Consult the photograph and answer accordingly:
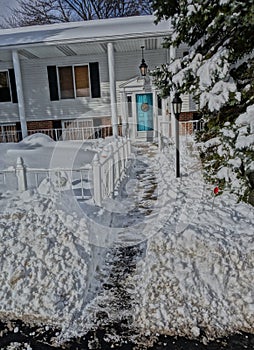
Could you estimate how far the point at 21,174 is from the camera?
6.48m

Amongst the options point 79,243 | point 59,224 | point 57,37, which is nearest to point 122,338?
point 79,243

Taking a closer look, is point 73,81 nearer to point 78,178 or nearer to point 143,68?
point 143,68

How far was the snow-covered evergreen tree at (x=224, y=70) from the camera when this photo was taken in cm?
411

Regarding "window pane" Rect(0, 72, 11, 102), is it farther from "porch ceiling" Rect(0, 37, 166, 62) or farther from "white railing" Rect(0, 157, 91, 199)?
"white railing" Rect(0, 157, 91, 199)

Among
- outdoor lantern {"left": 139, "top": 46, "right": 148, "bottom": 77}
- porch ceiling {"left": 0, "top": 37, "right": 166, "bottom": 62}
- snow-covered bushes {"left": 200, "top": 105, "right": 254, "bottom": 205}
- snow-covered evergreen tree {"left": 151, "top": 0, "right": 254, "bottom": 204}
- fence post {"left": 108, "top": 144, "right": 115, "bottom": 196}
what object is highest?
porch ceiling {"left": 0, "top": 37, "right": 166, "bottom": 62}

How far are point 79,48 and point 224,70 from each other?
10599 millimetres

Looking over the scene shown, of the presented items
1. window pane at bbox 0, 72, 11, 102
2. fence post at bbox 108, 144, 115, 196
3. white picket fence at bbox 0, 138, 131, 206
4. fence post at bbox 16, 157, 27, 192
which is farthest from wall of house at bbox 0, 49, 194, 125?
fence post at bbox 16, 157, 27, 192

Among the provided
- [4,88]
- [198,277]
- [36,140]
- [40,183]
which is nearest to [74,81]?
[4,88]

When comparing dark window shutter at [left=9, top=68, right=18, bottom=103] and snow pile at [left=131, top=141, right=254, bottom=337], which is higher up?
dark window shutter at [left=9, top=68, right=18, bottom=103]

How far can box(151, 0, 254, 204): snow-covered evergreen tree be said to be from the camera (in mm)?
4105

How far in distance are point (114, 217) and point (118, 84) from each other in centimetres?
991

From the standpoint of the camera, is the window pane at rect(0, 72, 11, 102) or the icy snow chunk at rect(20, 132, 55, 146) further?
the window pane at rect(0, 72, 11, 102)

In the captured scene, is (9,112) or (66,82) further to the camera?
(9,112)

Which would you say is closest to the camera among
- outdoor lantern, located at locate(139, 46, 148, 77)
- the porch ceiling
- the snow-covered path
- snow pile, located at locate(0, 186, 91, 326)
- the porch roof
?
the snow-covered path
